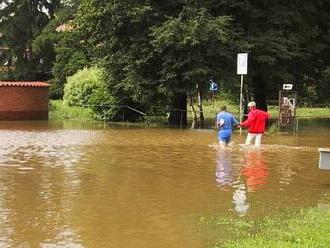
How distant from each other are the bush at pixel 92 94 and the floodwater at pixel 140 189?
15989 mm

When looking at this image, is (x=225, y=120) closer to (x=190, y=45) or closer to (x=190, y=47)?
(x=190, y=45)

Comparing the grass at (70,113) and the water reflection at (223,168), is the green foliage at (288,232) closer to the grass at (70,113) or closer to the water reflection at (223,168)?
the water reflection at (223,168)

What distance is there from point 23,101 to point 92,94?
15.0 ft

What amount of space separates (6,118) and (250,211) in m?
30.6

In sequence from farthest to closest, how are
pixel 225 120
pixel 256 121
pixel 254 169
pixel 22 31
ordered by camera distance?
pixel 22 31, pixel 256 121, pixel 225 120, pixel 254 169

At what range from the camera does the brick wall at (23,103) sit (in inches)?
1534

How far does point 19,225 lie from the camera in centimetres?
914

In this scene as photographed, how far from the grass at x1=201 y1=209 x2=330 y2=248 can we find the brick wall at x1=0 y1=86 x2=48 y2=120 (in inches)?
1231

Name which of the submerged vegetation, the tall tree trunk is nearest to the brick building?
the submerged vegetation

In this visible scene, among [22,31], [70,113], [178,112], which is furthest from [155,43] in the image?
[22,31]

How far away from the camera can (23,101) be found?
39.8m

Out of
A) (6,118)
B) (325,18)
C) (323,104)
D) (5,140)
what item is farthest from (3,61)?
(5,140)

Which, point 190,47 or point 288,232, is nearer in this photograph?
point 288,232

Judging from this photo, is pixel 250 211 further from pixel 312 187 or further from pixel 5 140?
pixel 5 140
